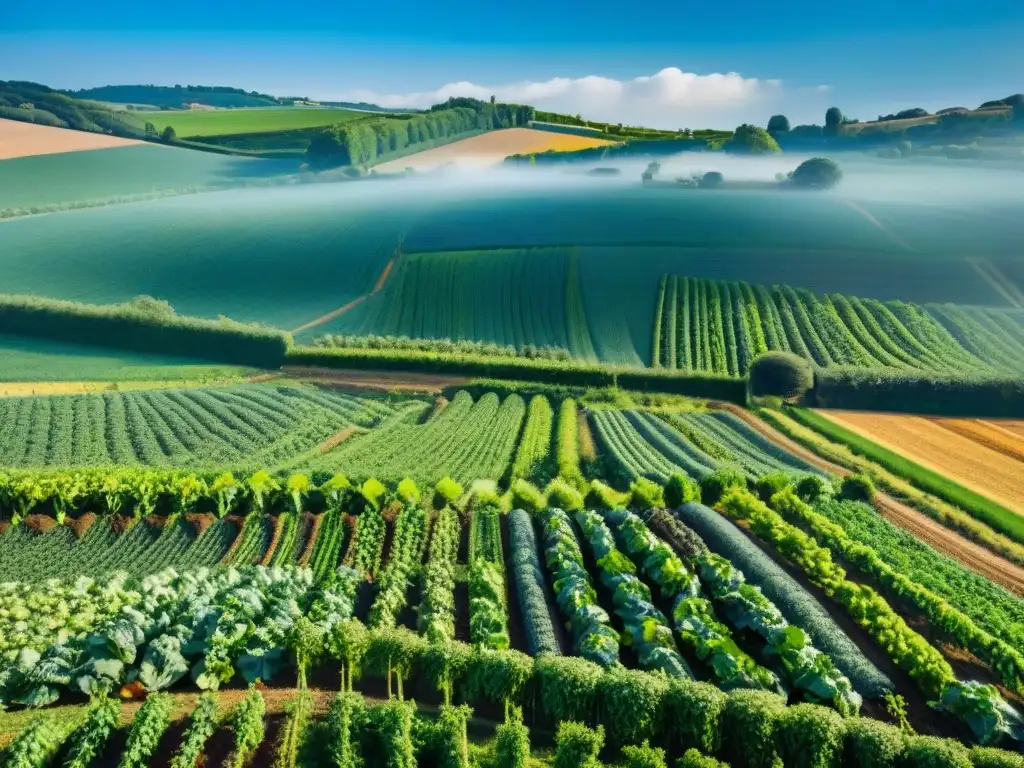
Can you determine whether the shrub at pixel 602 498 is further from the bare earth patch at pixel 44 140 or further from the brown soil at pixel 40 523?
the bare earth patch at pixel 44 140

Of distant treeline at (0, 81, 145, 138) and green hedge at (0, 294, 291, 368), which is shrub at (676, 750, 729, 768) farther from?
distant treeline at (0, 81, 145, 138)

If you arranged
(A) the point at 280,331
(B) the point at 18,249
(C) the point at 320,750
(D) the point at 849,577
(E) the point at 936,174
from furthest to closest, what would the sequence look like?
(E) the point at 936,174, (B) the point at 18,249, (A) the point at 280,331, (D) the point at 849,577, (C) the point at 320,750

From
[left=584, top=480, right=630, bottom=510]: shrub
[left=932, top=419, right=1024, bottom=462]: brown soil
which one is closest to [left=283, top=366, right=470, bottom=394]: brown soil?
[left=584, top=480, right=630, bottom=510]: shrub

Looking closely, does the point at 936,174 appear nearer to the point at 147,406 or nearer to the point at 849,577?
the point at 849,577

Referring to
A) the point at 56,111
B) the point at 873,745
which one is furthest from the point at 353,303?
the point at 56,111

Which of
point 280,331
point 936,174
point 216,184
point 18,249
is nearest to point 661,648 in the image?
point 280,331

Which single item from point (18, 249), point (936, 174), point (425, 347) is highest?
point (936, 174)
